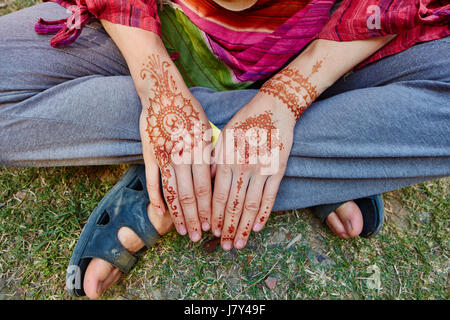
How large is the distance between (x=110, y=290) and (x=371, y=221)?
1.18m

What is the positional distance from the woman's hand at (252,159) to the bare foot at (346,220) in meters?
0.43

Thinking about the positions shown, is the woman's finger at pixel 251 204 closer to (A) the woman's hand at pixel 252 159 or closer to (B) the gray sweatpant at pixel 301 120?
(A) the woman's hand at pixel 252 159

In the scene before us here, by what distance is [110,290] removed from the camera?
1.26m

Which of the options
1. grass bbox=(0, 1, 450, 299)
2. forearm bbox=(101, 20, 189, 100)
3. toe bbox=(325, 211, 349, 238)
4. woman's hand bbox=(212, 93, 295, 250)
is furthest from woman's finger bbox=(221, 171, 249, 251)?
toe bbox=(325, 211, 349, 238)

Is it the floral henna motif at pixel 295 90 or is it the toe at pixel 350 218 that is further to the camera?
the toe at pixel 350 218

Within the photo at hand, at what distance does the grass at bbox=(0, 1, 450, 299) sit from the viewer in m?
1.27

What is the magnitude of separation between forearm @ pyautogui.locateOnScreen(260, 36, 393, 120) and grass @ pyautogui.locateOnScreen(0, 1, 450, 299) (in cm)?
59

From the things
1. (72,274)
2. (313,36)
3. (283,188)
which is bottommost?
(72,274)

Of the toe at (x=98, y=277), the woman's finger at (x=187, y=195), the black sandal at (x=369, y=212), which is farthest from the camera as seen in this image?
the black sandal at (x=369, y=212)

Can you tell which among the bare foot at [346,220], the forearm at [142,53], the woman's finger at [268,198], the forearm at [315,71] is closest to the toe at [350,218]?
the bare foot at [346,220]

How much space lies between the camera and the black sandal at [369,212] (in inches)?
51.8

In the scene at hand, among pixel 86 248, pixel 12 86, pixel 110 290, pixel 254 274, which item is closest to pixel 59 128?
pixel 12 86

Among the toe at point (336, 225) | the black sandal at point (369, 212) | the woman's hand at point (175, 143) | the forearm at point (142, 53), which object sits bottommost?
the toe at point (336, 225)

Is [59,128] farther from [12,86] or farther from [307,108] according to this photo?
[307,108]
